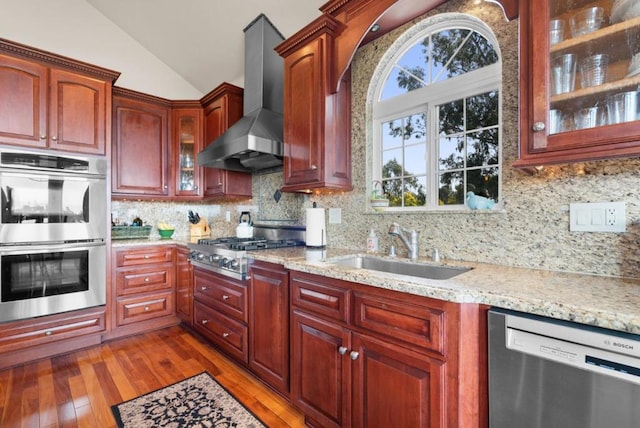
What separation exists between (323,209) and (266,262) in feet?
2.07

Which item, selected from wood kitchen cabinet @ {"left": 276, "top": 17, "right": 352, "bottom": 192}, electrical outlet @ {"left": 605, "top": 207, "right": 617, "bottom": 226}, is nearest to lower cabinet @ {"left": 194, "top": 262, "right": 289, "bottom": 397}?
wood kitchen cabinet @ {"left": 276, "top": 17, "right": 352, "bottom": 192}

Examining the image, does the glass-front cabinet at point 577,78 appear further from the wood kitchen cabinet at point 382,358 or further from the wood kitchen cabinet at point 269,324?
the wood kitchen cabinet at point 269,324

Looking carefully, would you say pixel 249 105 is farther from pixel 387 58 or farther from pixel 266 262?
pixel 266 262

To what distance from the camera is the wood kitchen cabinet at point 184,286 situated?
2.85 metres

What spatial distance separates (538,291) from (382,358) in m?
0.64

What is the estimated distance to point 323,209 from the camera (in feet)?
7.33

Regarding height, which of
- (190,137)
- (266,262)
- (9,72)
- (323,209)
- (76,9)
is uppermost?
(76,9)

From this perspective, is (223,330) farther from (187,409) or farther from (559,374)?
(559,374)

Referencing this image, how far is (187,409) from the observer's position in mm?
1767

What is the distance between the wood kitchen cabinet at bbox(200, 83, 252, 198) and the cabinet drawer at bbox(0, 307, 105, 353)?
160cm

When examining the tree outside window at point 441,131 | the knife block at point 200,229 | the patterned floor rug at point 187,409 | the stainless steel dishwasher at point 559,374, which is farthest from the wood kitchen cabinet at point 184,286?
the stainless steel dishwasher at point 559,374

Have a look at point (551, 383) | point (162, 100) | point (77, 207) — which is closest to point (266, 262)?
point (551, 383)

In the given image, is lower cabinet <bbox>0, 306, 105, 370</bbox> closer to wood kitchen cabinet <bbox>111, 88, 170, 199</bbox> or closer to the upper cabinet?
wood kitchen cabinet <bbox>111, 88, 170, 199</bbox>

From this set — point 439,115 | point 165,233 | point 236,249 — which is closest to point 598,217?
point 439,115
